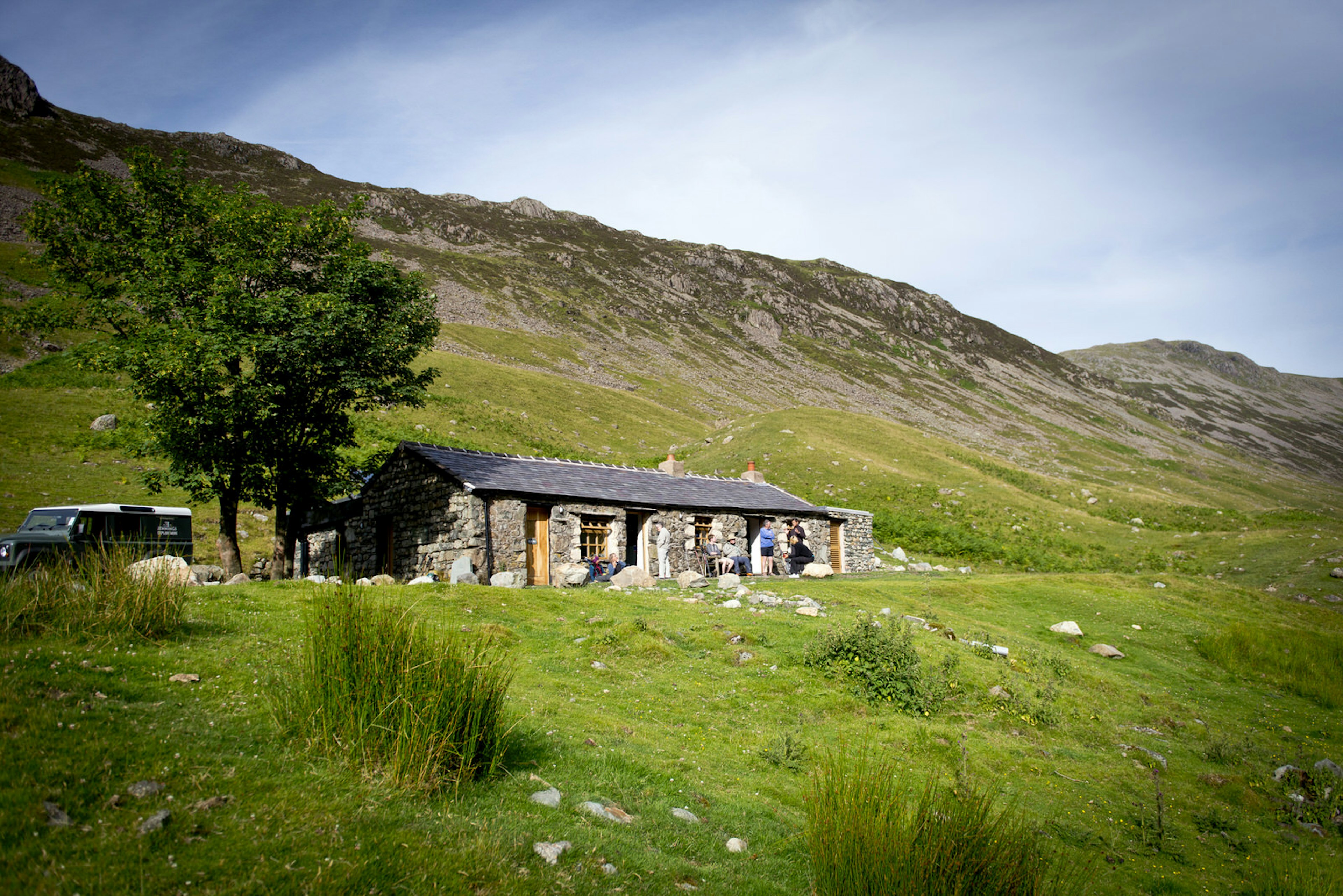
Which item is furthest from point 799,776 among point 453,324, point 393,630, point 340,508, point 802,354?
point 802,354

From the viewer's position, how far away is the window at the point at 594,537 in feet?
85.5

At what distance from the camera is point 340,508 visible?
28.9 meters

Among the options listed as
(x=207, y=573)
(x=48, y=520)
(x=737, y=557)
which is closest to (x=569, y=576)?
(x=737, y=557)

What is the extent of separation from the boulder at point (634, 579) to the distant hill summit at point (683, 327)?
61.5 metres

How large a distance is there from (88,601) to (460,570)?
13.0 m

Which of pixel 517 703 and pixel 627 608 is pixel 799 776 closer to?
pixel 517 703

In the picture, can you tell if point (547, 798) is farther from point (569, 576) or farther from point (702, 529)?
point (702, 529)

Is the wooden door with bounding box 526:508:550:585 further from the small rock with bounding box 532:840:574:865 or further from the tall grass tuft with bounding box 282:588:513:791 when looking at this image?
the small rock with bounding box 532:840:574:865

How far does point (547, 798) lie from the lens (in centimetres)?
699

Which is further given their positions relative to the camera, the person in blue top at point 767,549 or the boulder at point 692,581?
the person in blue top at point 767,549

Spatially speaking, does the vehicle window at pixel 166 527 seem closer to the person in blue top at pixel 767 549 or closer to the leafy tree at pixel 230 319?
the leafy tree at pixel 230 319

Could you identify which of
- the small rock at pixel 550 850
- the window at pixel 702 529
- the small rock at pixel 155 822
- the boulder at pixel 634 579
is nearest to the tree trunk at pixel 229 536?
the boulder at pixel 634 579

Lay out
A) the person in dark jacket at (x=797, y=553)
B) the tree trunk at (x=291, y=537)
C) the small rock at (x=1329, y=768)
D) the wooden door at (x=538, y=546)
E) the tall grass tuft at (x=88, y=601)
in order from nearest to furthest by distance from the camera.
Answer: the tall grass tuft at (x=88, y=601), the small rock at (x=1329, y=768), the tree trunk at (x=291, y=537), the wooden door at (x=538, y=546), the person in dark jacket at (x=797, y=553)

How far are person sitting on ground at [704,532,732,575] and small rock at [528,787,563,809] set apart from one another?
2268 cm
